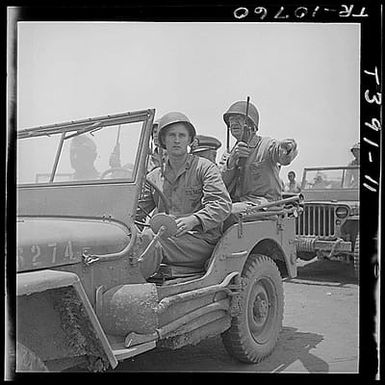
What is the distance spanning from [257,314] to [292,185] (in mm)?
1108

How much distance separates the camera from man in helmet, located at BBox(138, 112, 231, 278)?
3125mm

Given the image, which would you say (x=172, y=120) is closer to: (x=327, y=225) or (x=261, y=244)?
(x=261, y=244)

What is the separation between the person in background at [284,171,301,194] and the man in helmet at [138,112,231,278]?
→ 3.18 ft

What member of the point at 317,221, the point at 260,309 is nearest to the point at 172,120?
the point at 260,309

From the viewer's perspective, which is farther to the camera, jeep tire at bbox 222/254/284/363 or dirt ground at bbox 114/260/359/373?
jeep tire at bbox 222/254/284/363

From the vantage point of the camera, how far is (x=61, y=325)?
2404mm

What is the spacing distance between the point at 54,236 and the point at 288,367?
1597mm

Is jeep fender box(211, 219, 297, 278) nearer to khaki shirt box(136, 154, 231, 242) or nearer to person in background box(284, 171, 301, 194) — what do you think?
khaki shirt box(136, 154, 231, 242)

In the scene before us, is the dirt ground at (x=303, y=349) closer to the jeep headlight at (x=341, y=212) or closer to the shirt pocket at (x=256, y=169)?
the shirt pocket at (x=256, y=169)

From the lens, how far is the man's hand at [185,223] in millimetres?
3013

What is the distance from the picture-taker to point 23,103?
280 centimetres

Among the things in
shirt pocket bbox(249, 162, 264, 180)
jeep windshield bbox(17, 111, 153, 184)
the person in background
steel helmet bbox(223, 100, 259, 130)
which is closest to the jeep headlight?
the person in background
